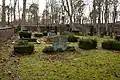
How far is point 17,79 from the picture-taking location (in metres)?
7.11

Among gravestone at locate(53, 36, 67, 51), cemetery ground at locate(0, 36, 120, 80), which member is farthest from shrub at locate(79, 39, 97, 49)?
cemetery ground at locate(0, 36, 120, 80)

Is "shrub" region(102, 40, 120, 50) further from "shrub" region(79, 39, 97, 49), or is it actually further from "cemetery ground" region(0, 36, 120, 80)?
"cemetery ground" region(0, 36, 120, 80)

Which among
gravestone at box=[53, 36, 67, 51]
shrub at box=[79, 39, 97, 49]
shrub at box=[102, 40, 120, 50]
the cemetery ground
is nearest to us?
the cemetery ground

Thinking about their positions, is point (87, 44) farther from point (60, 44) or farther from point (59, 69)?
point (59, 69)

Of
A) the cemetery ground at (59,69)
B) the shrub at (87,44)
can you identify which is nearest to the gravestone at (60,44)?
the shrub at (87,44)

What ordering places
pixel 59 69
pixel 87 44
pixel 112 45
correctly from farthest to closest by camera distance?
pixel 112 45, pixel 87 44, pixel 59 69

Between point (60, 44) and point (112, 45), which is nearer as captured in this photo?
point (60, 44)

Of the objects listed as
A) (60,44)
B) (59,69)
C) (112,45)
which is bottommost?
(59,69)

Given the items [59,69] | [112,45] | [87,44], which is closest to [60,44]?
[87,44]

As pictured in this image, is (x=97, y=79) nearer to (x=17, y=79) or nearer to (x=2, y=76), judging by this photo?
(x=17, y=79)

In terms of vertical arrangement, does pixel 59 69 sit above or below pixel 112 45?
below

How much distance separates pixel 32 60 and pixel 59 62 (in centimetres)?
120

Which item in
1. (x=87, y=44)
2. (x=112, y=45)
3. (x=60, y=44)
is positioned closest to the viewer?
(x=60, y=44)

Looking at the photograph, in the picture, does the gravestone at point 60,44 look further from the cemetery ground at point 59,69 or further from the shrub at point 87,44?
the cemetery ground at point 59,69
